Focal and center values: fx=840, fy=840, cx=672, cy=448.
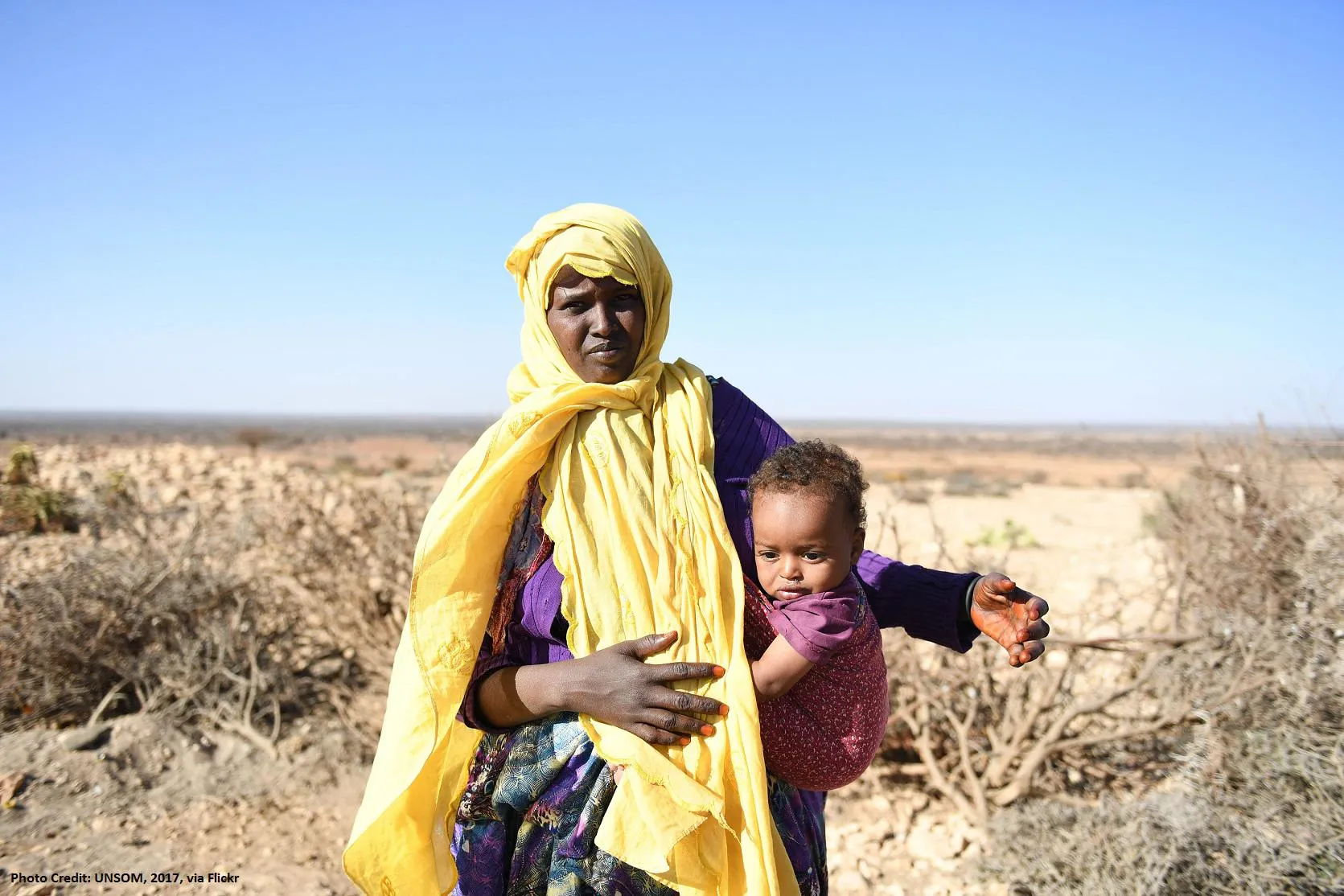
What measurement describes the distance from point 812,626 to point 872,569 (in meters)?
0.45

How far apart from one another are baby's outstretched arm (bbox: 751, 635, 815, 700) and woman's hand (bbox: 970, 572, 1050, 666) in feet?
1.36

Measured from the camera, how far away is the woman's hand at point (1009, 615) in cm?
160

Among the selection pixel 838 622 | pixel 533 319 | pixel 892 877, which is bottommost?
pixel 892 877

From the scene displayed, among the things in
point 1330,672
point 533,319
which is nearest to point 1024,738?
point 1330,672

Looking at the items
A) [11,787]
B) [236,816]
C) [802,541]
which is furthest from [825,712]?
[11,787]

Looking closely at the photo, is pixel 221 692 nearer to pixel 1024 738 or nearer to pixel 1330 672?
pixel 1024 738

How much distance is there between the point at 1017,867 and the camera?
328cm

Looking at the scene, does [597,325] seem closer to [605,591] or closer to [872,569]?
[605,591]

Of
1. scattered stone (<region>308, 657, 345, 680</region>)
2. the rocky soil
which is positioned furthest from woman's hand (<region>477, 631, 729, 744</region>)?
scattered stone (<region>308, 657, 345, 680</region>)

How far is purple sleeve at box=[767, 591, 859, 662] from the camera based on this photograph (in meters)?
1.48

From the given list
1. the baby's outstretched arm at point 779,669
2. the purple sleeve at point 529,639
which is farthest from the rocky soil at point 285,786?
the baby's outstretched arm at point 779,669

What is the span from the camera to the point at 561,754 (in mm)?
1652

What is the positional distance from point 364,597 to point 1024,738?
3.99 m

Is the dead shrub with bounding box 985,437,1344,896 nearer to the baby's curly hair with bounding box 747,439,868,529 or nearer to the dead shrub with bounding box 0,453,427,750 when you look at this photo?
the baby's curly hair with bounding box 747,439,868,529
